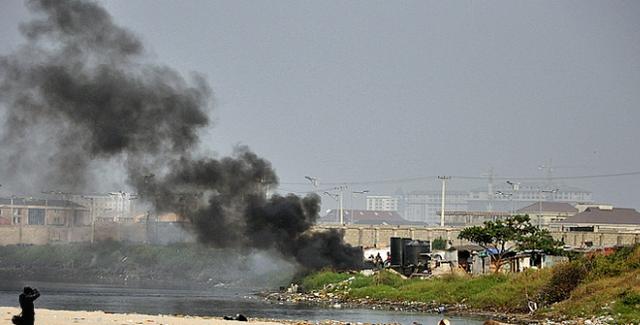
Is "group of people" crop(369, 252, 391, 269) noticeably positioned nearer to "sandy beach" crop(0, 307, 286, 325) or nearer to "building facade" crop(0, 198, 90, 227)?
"building facade" crop(0, 198, 90, 227)

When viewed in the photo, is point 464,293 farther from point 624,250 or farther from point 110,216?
point 110,216

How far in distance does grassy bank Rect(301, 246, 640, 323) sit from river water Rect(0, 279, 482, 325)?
4.55 meters

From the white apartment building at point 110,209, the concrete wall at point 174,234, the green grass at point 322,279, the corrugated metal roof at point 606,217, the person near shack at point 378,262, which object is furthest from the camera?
the corrugated metal roof at point 606,217

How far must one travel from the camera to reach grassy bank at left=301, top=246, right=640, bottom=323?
189 feet

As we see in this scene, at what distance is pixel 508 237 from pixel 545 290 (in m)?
16.4

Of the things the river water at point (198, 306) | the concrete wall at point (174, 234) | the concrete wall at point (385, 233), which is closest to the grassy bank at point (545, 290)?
the river water at point (198, 306)

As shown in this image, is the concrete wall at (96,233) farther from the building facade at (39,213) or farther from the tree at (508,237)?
the tree at (508,237)

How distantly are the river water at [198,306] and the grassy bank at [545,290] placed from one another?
4550 millimetres

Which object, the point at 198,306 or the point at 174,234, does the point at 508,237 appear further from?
the point at 174,234

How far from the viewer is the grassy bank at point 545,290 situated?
57.7 metres

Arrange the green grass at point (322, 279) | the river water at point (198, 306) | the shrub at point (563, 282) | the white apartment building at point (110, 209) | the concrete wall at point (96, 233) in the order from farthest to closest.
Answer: the white apartment building at point (110, 209) → the concrete wall at point (96, 233) → the green grass at point (322, 279) → the shrub at point (563, 282) → the river water at point (198, 306)

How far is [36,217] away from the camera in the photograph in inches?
5733

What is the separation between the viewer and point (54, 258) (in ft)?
464

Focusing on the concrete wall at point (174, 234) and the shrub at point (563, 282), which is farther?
the concrete wall at point (174, 234)
